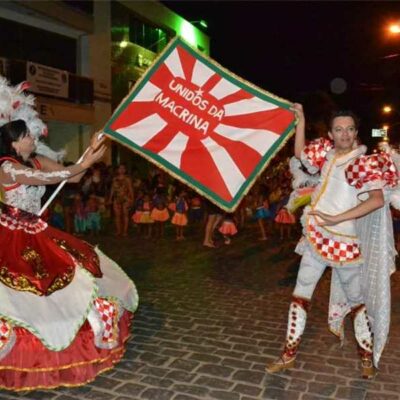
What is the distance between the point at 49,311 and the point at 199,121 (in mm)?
1797

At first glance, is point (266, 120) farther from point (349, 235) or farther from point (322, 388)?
point (322, 388)

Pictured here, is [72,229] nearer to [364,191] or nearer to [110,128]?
[110,128]

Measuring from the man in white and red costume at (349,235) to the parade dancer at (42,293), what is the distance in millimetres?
1388

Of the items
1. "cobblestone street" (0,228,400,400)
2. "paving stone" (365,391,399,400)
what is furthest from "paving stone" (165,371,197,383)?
"paving stone" (365,391,399,400)

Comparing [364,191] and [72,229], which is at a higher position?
[364,191]

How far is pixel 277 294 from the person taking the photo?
257 inches

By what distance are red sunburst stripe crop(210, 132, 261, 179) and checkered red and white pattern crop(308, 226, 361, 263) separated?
0.73 m

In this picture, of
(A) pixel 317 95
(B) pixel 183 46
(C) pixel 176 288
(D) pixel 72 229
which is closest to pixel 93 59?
(A) pixel 317 95

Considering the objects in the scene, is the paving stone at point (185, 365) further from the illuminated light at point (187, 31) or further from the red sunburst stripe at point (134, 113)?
the illuminated light at point (187, 31)

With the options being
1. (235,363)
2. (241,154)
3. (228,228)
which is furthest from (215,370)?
(228,228)

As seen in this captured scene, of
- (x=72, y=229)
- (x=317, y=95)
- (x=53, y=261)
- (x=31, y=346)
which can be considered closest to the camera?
(x=31, y=346)

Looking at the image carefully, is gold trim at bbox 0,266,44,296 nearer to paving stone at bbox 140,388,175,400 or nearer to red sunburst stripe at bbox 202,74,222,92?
paving stone at bbox 140,388,175,400

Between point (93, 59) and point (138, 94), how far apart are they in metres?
17.1

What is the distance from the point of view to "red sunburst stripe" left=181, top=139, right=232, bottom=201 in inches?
152
